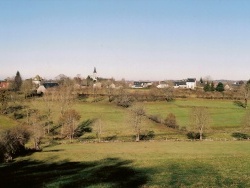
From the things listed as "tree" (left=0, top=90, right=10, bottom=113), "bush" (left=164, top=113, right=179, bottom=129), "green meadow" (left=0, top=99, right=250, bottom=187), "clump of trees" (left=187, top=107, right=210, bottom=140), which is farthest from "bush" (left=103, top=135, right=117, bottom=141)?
"tree" (left=0, top=90, right=10, bottom=113)

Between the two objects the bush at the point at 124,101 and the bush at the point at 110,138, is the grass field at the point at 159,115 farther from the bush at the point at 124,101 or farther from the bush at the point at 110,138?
the bush at the point at 124,101

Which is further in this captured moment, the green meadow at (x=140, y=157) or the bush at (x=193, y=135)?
the bush at (x=193, y=135)

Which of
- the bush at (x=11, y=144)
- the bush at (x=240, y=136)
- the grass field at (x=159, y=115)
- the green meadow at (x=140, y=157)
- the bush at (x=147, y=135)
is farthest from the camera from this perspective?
the grass field at (x=159, y=115)

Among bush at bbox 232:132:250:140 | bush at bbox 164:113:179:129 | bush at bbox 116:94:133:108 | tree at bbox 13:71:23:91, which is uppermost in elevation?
tree at bbox 13:71:23:91

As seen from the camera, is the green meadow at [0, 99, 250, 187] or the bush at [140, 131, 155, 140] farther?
the bush at [140, 131, 155, 140]

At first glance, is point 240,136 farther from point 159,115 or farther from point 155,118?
point 159,115

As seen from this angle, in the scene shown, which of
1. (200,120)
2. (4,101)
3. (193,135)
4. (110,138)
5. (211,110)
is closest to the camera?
(110,138)

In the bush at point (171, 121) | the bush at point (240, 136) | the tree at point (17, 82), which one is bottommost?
the bush at point (240, 136)

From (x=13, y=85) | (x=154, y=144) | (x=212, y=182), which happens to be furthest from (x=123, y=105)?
(x=212, y=182)

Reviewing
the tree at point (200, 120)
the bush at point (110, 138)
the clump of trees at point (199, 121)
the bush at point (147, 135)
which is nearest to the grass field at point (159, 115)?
the bush at point (110, 138)

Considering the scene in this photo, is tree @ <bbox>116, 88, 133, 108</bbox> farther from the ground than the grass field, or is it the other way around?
tree @ <bbox>116, 88, 133, 108</bbox>

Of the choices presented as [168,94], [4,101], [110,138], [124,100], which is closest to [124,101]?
[124,100]

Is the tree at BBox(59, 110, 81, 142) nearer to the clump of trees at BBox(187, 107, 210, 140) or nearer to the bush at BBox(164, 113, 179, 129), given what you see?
the bush at BBox(164, 113, 179, 129)

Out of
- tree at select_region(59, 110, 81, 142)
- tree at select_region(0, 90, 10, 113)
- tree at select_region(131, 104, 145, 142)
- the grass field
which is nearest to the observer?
tree at select_region(131, 104, 145, 142)
